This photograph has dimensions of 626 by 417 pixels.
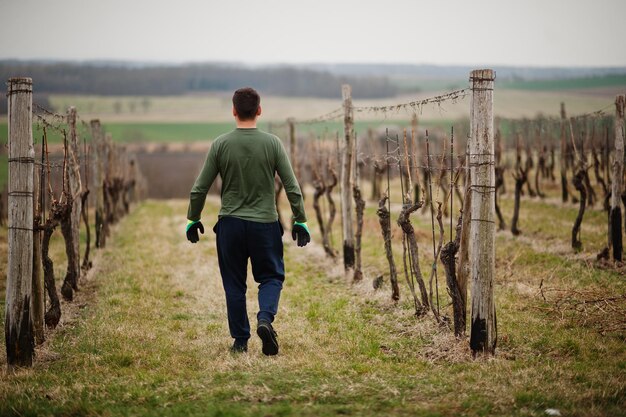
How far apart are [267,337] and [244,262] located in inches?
28.0

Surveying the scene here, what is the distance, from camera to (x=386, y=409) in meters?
4.54

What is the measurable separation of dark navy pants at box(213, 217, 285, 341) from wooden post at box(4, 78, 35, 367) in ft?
5.35

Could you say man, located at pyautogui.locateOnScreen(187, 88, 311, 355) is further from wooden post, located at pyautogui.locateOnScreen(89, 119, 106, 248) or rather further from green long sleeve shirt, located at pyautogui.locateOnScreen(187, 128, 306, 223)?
wooden post, located at pyautogui.locateOnScreen(89, 119, 106, 248)

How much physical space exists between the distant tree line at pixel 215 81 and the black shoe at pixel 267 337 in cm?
10472

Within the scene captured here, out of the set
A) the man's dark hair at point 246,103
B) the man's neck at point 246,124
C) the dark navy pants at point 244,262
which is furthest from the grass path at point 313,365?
the man's dark hair at point 246,103

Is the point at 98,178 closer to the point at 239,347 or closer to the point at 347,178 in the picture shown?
the point at 347,178

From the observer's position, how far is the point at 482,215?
5766 mm

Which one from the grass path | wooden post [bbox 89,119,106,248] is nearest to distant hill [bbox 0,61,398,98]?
wooden post [bbox 89,119,106,248]

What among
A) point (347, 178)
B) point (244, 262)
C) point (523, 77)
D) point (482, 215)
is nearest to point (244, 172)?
point (244, 262)

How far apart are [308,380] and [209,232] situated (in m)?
12.3

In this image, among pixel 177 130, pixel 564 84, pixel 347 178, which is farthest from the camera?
pixel 564 84

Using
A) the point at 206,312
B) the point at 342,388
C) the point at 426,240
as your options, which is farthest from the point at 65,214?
the point at 426,240

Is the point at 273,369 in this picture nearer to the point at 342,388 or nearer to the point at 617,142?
the point at 342,388

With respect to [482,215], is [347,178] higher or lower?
higher
